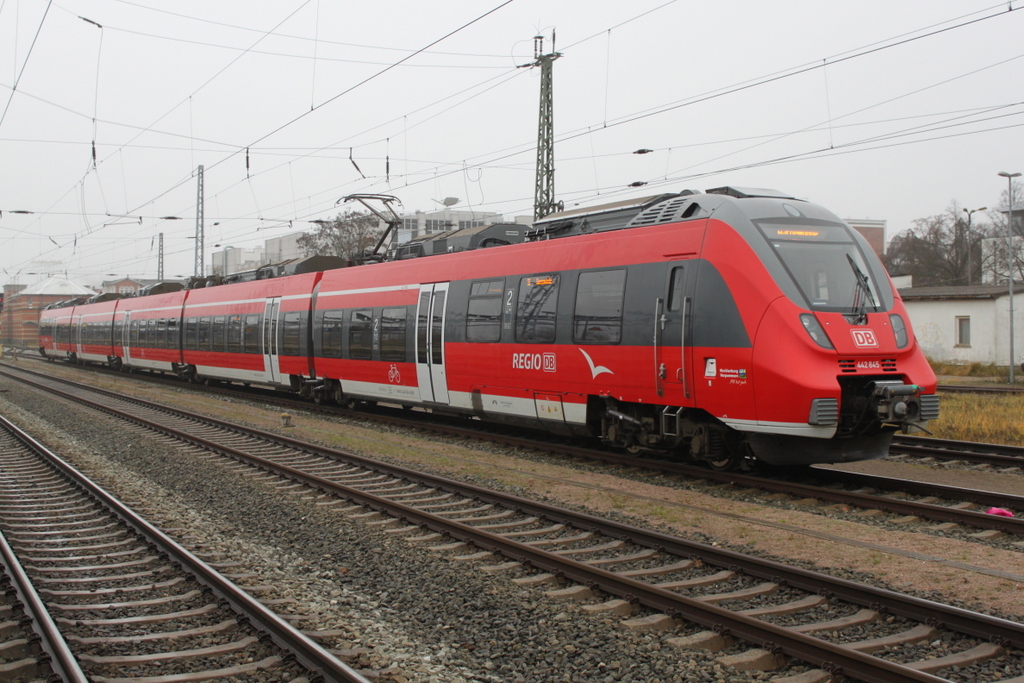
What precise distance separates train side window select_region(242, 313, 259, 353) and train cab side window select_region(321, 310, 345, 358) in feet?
15.3

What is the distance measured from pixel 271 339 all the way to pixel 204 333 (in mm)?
6275

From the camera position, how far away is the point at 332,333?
61.4 feet

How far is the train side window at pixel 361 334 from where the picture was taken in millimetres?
17078

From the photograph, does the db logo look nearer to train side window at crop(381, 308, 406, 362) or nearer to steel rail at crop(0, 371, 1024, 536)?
steel rail at crop(0, 371, 1024, 536)

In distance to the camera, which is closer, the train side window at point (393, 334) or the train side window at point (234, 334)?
the train side window at point (393, 334)

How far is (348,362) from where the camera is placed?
18.1 metres

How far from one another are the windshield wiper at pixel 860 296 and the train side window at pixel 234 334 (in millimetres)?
19140

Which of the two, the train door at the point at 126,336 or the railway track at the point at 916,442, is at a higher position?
the train door at the point at 126,336

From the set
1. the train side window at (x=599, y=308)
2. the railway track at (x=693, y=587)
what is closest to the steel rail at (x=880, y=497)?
the train side window at (x=599, y=308)

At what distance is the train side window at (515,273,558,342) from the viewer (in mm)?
11914

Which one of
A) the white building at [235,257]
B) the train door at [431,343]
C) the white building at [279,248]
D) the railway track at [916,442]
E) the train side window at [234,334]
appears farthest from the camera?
the white building at [235,257]

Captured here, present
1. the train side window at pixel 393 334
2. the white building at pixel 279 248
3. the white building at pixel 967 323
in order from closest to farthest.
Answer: the train side window at pixel 393 334 → the white building at pixel 967 323 → the white building at pixel 279 248

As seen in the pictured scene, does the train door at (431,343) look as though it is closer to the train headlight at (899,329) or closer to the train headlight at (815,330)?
the train headlight at (815,330)

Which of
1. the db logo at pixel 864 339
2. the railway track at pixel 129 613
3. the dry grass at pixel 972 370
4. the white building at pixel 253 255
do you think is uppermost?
the white building at pixel 253 255
